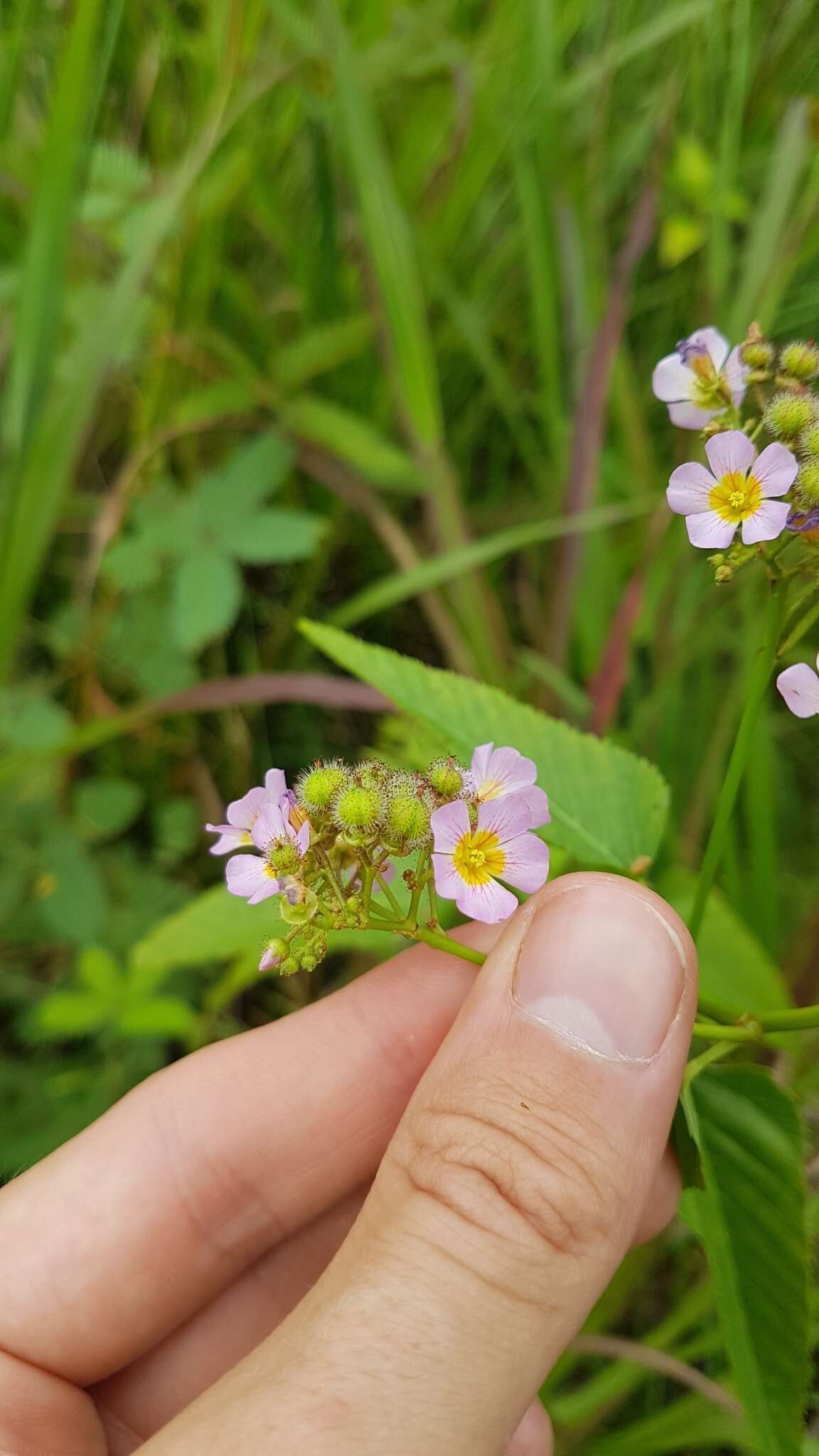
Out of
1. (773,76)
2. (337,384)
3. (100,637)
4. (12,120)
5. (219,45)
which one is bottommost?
(100,637)

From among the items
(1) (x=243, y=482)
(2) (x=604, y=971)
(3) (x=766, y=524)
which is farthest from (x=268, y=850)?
(1) (x=243, y=482)

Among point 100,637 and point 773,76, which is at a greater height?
point 773,76

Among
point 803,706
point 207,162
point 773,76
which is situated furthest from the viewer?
point 207,162

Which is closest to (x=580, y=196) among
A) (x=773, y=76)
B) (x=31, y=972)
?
(x=773, y=76)

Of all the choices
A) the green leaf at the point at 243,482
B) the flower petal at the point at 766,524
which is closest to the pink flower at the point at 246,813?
the flower petal at the point at 766,524

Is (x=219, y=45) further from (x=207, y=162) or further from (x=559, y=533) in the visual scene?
(x=559, y=533)

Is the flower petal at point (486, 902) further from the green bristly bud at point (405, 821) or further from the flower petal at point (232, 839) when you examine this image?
the flower petal at point (232, 839)
